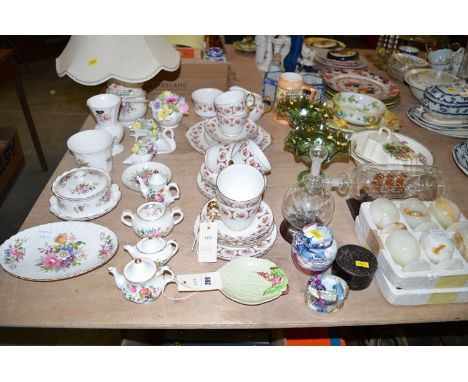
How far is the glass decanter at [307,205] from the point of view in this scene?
115 cm

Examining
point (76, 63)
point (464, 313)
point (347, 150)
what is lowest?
point (464, 313)

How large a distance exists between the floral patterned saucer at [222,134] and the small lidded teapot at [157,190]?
32 cm

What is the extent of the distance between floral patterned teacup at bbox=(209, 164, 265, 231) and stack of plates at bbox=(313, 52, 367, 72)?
4.10 ft

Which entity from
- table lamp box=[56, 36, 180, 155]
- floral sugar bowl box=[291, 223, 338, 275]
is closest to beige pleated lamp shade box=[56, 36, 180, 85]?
table lamp box=[56, 36, 180, 155]

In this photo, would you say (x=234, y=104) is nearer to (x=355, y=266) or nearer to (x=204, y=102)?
(x=204, y=102)

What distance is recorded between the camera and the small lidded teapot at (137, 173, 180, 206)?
1.23 m

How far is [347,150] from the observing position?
1367 mm

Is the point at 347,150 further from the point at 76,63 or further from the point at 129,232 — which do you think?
the point at 76,63

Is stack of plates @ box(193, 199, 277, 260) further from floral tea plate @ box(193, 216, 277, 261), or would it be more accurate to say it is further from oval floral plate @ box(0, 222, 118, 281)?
oval floral plate @ box(0, 222, 118, 281)

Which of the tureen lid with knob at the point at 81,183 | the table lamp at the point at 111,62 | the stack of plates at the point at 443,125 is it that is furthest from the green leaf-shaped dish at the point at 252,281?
the stack of plates at the point at 443,125

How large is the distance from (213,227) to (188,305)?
0.76 feet

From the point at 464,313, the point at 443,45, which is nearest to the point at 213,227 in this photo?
the point at 464,313

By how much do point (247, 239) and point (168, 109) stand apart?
2.47 feet

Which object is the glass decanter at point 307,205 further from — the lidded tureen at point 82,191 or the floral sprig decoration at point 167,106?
the floral sprig decoration at point 167,106
